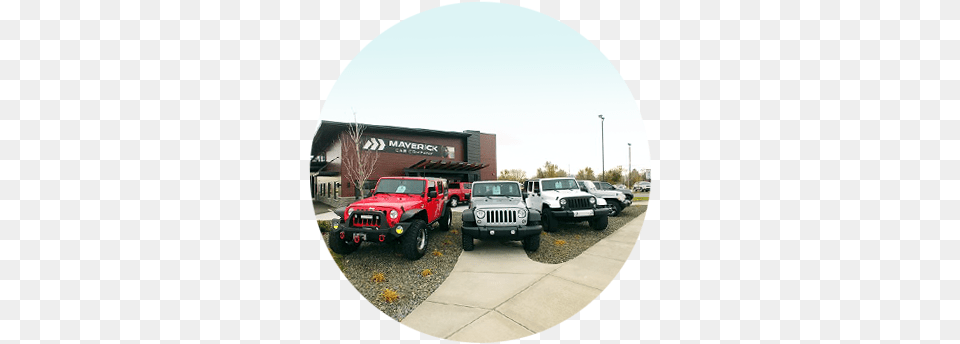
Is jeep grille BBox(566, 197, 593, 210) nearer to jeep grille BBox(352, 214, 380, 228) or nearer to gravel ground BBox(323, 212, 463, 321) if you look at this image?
gravel ground BBox(323, 212, 463, 321)

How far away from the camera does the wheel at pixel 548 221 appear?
88.8 inches

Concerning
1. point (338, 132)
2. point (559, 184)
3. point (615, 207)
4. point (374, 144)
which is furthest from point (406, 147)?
point (615, 207)

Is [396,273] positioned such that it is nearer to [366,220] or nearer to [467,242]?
[366,220]

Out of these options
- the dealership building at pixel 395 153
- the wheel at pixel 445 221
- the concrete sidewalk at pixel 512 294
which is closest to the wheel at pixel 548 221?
the concrete sidewalk at pixel 512 294

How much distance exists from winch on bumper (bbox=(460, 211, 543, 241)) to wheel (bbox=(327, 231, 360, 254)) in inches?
32.3

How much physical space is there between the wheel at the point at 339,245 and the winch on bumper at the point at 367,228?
2 cm

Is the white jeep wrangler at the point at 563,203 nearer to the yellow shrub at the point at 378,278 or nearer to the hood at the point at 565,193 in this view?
the hood at the point at 565,193

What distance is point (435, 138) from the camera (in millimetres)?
1798

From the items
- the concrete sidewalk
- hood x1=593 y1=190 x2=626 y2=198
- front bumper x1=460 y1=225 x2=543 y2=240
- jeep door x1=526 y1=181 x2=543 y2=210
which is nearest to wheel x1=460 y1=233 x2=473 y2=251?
front bumper x1=460 y1=225 x2=543 y2=240

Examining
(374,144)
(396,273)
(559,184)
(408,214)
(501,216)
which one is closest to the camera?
(396,273)

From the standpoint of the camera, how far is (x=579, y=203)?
6.89 feet

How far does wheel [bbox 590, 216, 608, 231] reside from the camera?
2.04 meters

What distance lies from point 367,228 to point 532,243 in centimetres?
125

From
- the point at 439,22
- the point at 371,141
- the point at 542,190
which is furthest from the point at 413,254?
the point at 439,22
